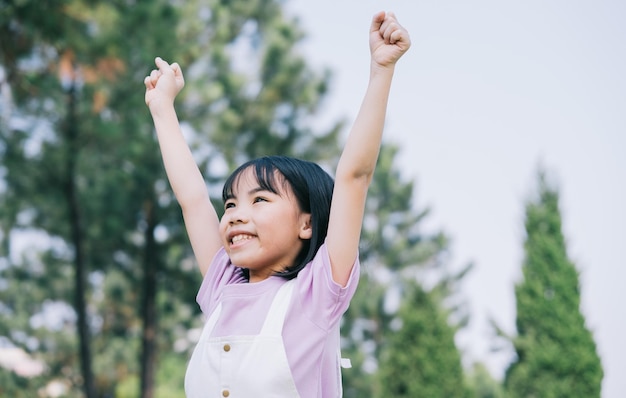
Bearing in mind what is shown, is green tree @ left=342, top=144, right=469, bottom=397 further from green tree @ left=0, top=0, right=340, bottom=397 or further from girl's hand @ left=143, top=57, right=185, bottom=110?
girl's hand @ left=143, top=57, right=185, bottom=110

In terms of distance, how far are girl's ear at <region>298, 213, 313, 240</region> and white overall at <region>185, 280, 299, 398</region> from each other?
5.6 inches

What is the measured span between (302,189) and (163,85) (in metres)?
0.61

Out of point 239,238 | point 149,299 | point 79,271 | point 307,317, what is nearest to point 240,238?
point 239,238

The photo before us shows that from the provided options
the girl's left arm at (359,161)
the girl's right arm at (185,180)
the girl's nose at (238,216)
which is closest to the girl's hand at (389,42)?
the girl's left arm at (359,161)

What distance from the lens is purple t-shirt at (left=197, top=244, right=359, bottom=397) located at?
4.57 feet

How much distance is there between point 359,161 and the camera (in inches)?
55.7

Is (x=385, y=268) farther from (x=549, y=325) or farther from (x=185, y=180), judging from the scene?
(x=185, y=180)

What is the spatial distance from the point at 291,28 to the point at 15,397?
963 cm

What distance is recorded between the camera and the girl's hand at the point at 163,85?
1.91 m

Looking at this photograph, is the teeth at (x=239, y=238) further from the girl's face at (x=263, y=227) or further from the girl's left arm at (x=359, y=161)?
the girl's left arm at (x=359, y=161)

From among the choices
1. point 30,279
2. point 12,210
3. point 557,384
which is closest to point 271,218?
point 557,384

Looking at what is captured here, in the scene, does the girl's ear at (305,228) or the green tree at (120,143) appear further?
the green tree at (120,143)

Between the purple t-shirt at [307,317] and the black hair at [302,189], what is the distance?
9cm

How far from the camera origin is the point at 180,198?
6.03 feet
